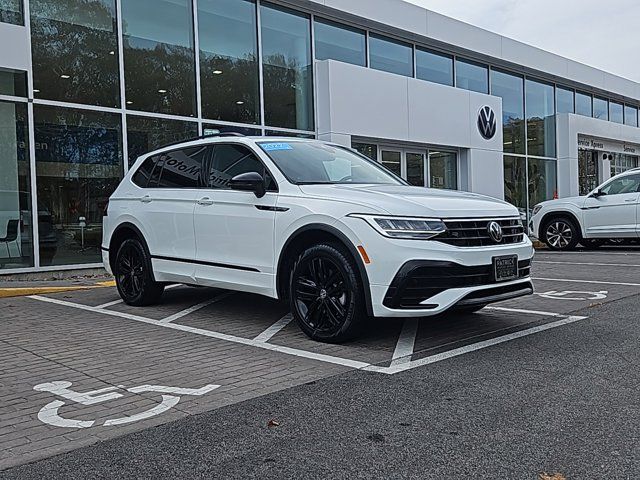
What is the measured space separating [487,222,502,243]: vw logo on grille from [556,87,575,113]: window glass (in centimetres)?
2061

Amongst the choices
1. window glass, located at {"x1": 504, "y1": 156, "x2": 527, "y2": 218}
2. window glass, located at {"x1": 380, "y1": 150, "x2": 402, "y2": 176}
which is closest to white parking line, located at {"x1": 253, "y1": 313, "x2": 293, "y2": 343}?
window glass, located at {"x1": 380, "y1": 150, "x2": 402, "y2": 176}

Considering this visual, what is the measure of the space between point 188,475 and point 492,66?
20072 millimetres

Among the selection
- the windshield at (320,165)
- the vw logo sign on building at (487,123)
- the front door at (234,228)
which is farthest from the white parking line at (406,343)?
the vw logo sign on building at (487,123)

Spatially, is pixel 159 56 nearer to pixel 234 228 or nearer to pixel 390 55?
pixel 390 55

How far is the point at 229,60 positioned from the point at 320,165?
8079mm

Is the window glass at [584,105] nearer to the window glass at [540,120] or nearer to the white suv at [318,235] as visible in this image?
the window glass at [540,120]

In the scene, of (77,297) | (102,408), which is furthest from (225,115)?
(102,408)

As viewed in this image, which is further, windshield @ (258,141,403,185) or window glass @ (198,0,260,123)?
window glass @ (198,0,260,123)

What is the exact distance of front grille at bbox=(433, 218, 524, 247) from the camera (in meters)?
5.35

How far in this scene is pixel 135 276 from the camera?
25.8ft

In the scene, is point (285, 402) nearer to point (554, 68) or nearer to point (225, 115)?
point (225, 115)

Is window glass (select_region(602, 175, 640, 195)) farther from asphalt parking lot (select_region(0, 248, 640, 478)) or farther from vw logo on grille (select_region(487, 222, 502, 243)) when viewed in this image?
vw logo on grille (select_region(487, 222, 502, 243))

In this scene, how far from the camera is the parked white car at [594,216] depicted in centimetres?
1477

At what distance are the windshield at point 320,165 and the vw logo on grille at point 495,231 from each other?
1348 millimetres
